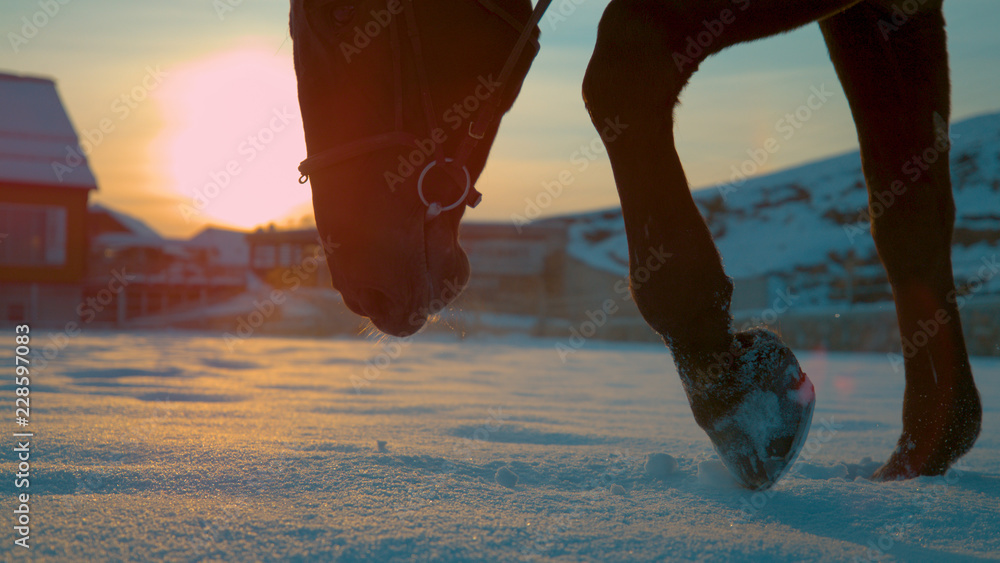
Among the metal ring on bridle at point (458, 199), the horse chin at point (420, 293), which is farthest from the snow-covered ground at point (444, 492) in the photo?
the metal ring on bridle at point (458, 199)

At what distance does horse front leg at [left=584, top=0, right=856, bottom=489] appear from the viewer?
1108mm

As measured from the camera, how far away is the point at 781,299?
14.9 metres

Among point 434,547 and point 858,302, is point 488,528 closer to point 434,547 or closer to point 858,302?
point 434,547

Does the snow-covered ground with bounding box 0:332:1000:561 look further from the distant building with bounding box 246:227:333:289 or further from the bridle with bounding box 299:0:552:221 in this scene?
the distant building with bounding box 246:227:333:289

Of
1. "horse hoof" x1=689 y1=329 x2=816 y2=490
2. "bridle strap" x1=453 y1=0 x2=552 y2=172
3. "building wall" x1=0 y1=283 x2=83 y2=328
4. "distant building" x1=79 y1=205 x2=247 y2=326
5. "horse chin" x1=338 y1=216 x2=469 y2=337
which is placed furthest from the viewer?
"distant building" x1=79 y1=205 x2=247 y2=326

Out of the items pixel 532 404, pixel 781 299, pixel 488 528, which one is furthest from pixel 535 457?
pixel 781 299

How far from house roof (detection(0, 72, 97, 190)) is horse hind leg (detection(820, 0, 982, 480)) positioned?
53.9 feet

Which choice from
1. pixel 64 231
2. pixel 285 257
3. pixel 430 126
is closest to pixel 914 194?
pixel 430 126

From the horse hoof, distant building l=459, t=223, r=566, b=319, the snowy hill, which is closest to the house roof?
distant building l=459, t=223, r=566, b=319

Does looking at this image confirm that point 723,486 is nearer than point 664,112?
No

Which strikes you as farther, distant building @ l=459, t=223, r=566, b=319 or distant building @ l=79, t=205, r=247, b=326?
distant building @ l=459, t=223, r=566, b=319

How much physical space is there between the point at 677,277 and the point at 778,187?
109 feet

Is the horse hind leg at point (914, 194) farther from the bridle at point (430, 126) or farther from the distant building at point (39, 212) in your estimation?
the distant building at point (39, 212)

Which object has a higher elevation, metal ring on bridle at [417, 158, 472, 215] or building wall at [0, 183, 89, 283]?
building wall at [0, 183, 89, 283]
